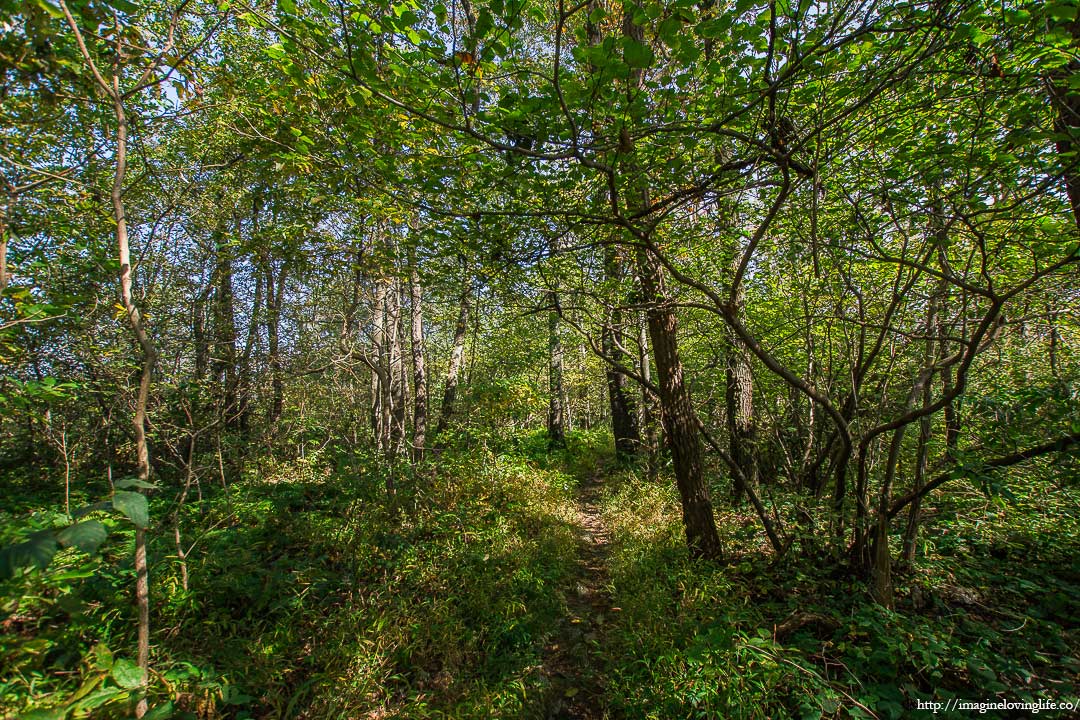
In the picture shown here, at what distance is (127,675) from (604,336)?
14.1 feet

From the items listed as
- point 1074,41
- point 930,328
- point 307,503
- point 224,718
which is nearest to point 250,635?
point 224,718

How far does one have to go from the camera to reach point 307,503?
17.8 ft

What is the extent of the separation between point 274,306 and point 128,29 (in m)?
4.95

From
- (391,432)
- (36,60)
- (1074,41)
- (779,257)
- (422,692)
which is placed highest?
(36,60)

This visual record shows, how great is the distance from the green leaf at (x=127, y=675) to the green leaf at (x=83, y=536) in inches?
58.6

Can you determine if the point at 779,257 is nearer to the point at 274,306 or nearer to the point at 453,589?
the point at 453,589

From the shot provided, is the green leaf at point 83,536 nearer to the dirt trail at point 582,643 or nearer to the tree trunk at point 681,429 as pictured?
the dirt trail at point 582,643

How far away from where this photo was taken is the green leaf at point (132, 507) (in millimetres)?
1370

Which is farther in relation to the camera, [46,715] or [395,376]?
[395,376]

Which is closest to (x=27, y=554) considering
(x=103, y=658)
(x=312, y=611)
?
(x=103, y=658)

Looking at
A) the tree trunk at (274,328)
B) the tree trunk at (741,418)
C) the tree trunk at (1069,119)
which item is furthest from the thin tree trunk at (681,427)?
the tree trunk at (274,328)

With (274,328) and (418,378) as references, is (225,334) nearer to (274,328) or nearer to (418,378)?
(274,328)

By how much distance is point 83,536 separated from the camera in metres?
1.23

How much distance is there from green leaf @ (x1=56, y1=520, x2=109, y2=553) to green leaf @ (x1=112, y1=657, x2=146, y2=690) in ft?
4.89
